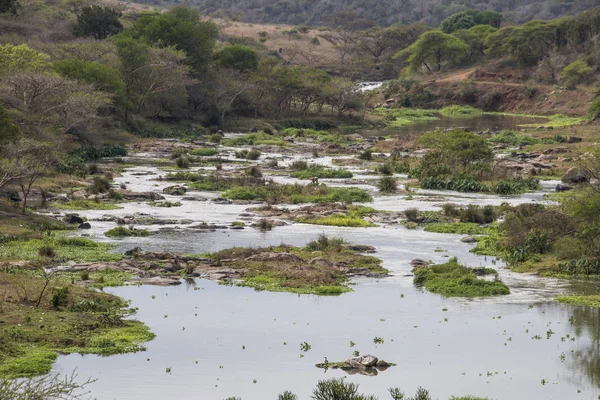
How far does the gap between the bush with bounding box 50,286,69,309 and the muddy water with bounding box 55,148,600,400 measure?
1.95 meters

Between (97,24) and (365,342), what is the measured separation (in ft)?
265

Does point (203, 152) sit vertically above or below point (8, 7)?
below

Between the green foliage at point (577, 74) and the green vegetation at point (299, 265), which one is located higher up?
the green foliage at point (577, 74)

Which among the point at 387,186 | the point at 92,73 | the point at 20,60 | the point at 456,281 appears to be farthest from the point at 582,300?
the point at 92,73

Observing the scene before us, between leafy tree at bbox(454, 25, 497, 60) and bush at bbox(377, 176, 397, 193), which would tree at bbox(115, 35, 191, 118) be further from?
leafy tree at bbox(454, 25, 497, 60)

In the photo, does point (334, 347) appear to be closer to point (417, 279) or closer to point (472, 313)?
point (472, 313)

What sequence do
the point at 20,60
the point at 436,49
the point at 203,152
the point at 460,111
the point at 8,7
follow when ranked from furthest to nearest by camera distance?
the point at 436,49, the point at 460,111, the point at 8,7, the point at 203,152, the point at 20,60

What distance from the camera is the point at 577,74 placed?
107125 millimetres

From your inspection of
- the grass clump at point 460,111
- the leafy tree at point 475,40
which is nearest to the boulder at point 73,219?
the grass clump at point 460,111

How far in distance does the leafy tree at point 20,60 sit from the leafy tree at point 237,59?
34990 millimetres

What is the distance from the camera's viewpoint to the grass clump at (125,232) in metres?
36.6

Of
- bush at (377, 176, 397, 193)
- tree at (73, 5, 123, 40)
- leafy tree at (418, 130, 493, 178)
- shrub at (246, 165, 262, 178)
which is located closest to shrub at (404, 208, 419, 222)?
bush at (377, 176, 397, 193)

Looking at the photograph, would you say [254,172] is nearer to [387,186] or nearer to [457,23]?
[387,186]

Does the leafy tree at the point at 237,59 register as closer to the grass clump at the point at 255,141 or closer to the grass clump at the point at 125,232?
the grass clump at the point at 255,141
